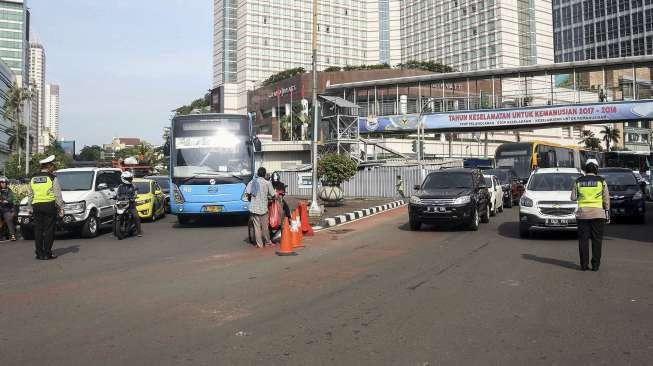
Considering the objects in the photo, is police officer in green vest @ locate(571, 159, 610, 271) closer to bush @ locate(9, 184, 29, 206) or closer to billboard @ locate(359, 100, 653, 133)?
bush @ locate(9, 184, 29, 206)

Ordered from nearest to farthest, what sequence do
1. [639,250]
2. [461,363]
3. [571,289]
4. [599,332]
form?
[461,363], [599,332], [571,289], [639,250]

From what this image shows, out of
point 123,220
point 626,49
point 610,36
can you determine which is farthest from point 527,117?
point 610,36

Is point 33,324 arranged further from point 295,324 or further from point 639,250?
point 639,250

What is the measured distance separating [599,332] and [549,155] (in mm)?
30045

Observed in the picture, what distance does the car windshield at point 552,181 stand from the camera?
1312 cm

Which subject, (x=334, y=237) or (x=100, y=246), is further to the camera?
(x=334, y=237)

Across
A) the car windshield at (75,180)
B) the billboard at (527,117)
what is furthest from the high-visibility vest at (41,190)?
the billboard at (527,117)

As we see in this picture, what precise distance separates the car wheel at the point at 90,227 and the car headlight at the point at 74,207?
1.26 ft

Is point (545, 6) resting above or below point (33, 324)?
above

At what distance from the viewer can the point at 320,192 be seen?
24.4 metres

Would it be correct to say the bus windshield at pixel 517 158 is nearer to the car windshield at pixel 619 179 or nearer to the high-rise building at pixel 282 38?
the car windshield at pixel 619 179

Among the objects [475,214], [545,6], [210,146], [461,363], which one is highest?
[545,6]

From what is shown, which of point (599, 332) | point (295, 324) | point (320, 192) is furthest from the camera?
point (320, 192)

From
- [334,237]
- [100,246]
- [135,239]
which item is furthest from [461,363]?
[135,239]
